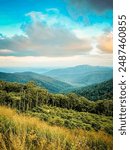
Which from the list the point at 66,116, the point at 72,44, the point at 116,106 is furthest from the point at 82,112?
the point at 72,44

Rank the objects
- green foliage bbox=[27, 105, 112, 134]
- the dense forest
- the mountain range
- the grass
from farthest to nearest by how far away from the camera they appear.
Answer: the mountain range → green foliage bbox=[27, 105, 112, 134] → the dense forest → the grass

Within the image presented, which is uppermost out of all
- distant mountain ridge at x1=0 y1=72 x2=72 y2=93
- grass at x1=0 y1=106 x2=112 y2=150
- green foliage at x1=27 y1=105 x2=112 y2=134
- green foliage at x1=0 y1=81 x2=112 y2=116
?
distant mountain ridge at x1=0 y1=72 x2=72 y2=93

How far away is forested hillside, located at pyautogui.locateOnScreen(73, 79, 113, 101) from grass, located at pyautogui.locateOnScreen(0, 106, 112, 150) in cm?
52

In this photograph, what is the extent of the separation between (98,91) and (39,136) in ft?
3.61

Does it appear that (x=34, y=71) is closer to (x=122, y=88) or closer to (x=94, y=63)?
(x=94, y=63)

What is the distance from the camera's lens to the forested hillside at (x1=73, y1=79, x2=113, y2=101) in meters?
5.41

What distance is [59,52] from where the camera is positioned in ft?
18.1

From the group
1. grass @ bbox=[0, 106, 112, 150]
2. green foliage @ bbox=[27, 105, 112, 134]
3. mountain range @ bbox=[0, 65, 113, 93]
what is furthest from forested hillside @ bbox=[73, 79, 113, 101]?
grass @ bbox=[0, 106, 112, 150]

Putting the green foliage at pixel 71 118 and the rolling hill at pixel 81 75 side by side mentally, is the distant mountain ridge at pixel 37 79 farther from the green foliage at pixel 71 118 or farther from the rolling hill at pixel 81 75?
the green foliage at pixel 71 118

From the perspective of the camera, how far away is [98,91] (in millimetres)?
5539

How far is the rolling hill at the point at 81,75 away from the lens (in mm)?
5637

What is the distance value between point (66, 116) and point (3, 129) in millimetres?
917

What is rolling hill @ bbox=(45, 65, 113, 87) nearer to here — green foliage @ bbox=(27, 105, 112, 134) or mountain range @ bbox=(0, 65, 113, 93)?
mountain range @ bbox=(0, 65, 113, 93)

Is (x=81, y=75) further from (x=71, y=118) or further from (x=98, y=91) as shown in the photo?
(x=71, y=118)
